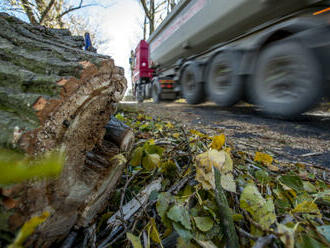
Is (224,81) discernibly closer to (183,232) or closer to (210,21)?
(210,21)

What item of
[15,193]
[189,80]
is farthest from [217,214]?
[189,80]

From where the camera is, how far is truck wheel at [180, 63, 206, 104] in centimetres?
412

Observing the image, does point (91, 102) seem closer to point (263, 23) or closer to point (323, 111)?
point (263, 23)

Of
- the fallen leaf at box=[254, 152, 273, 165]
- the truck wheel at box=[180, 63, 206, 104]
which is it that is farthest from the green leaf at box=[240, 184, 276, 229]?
the truck wheel at box=[180, 63, 206, 104]

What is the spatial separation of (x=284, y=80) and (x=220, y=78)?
50.2 inches

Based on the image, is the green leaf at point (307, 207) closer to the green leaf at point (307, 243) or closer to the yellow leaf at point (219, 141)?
the green leaf at point (307, 243)

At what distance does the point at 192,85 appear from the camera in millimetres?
4449

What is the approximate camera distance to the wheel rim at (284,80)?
2.13m

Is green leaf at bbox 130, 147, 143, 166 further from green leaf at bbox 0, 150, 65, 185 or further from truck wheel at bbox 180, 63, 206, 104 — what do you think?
truck wheel at bbox 180, 63, 206, 104

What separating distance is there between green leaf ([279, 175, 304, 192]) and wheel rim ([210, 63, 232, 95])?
270 centimetres

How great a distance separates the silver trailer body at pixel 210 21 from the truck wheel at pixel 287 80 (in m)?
0.68

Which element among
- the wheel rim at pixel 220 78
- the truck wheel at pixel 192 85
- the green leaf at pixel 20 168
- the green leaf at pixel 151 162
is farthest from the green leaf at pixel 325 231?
the truck wheel at pixel 192 85

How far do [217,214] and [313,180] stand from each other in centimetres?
60

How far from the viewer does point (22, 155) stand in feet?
1.46
